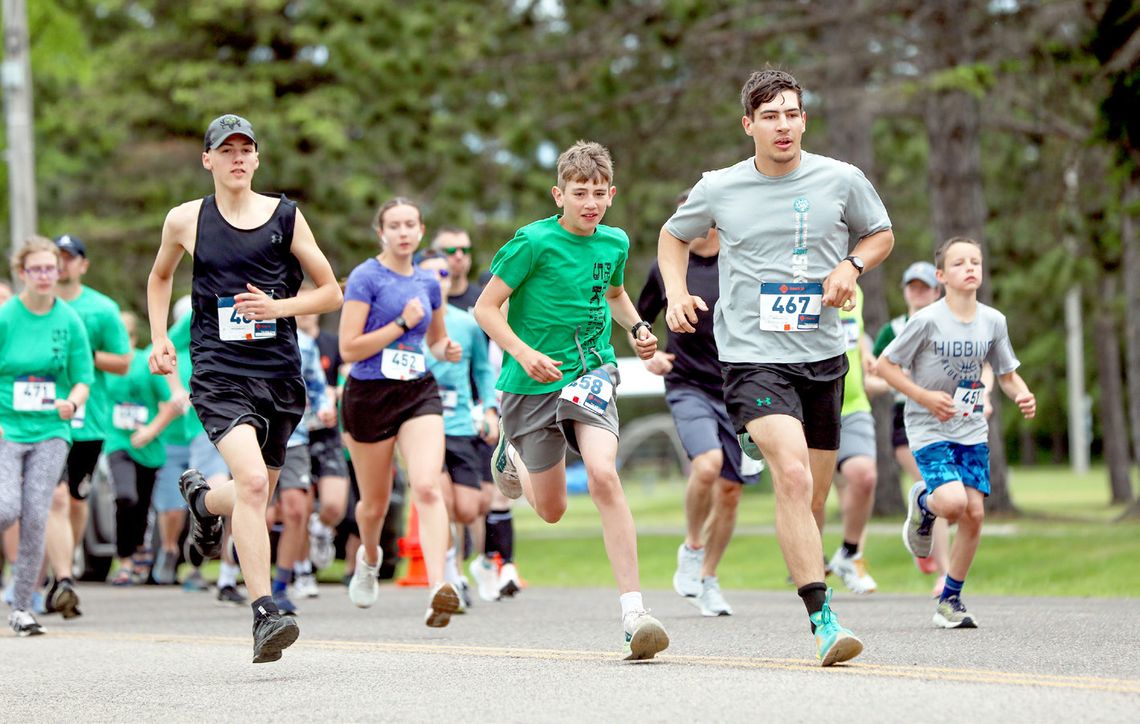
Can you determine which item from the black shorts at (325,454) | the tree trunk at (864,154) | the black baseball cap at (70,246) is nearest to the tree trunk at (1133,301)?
the tree trunk at (864,154)

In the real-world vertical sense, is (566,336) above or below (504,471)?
above

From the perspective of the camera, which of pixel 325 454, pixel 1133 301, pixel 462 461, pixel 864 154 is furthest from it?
pixel 864 154

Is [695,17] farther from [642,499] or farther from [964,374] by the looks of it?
[642,499]

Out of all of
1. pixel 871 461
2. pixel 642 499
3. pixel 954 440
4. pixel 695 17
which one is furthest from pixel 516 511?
pixel 954 440

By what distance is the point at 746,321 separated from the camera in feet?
25.1

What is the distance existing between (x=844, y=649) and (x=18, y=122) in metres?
17.0

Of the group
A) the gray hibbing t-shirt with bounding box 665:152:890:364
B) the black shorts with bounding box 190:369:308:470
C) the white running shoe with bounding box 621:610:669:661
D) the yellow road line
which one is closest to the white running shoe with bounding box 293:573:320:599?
the yellow road line

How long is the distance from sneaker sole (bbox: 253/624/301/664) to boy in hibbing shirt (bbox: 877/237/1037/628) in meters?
3.59

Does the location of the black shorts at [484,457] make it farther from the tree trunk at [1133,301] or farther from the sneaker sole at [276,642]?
the tree trunk at [1133,301]

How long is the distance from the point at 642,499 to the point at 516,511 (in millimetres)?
3582

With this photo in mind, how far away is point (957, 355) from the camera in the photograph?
9.59 meters

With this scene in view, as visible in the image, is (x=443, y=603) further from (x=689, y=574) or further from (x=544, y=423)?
(x=689, y=574)

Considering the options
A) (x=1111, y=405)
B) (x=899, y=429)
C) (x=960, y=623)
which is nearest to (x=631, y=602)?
(x=960, y=623)

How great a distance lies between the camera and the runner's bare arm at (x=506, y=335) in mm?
7902
